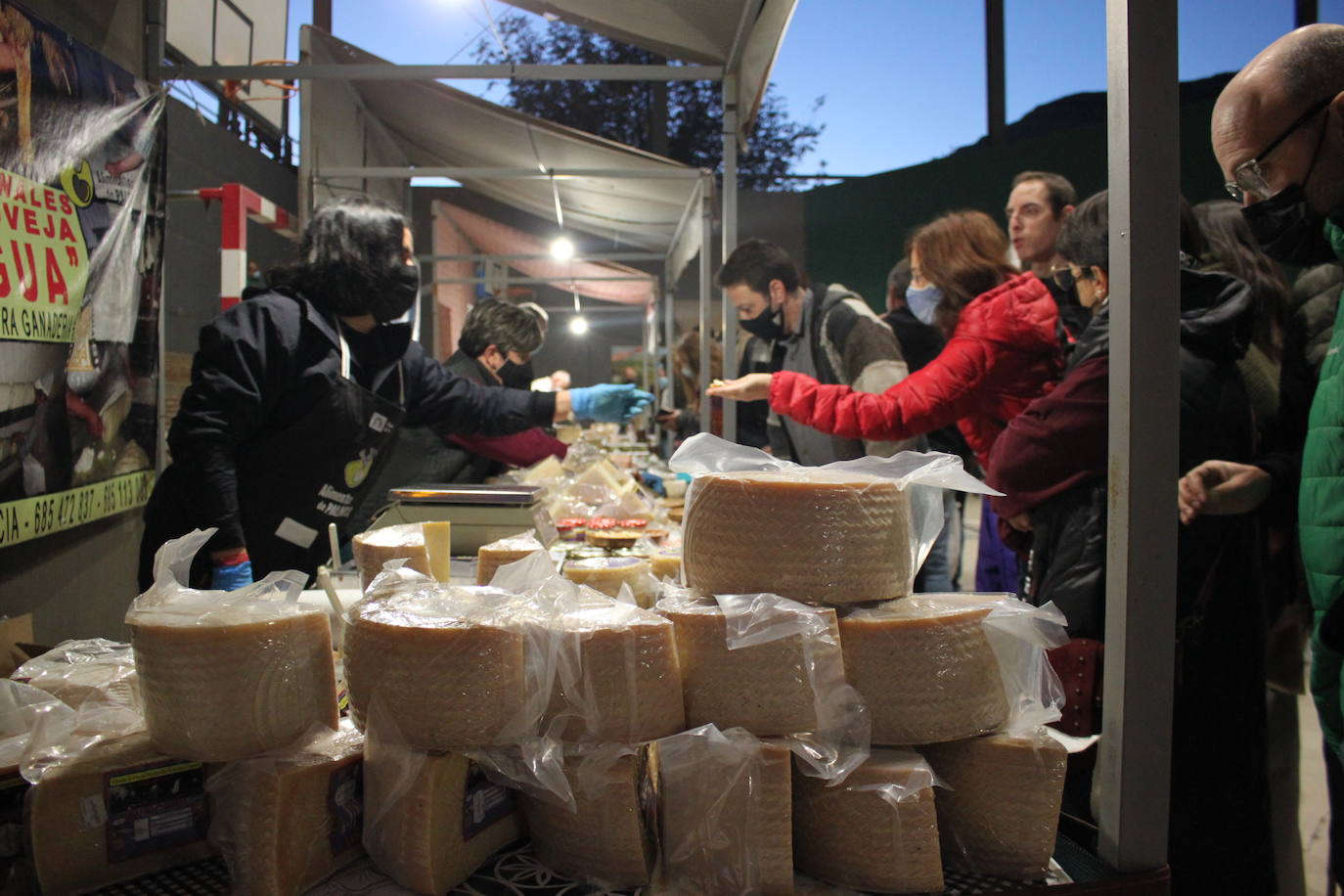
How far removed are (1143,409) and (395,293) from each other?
6.17 feet

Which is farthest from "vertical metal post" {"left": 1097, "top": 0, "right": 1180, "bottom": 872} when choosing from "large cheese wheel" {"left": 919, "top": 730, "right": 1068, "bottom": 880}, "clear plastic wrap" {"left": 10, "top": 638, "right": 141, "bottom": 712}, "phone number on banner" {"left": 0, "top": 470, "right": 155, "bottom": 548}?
"phone number on banner" {"left": 0, "top": 470, "right": 155, "bottom": 548}

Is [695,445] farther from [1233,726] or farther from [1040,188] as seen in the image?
[1040,188]

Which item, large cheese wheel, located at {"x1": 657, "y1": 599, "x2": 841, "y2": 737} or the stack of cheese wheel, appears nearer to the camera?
large cheese wheel, located at {"x1": 657, "y1": 599, "x2": 841, "y2": 737}

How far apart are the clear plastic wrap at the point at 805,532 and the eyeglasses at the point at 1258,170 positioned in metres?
0.91

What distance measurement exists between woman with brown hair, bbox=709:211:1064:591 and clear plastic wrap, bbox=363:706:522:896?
70.2 inches

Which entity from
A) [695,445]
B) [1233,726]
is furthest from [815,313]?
[695,445]

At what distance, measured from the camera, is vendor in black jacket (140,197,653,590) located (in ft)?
6.30

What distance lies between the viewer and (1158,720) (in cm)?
87

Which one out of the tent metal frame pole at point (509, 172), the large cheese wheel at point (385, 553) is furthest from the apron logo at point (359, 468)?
the tent metal frame pole at point (509, 172)

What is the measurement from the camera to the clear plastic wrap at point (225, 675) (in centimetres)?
80

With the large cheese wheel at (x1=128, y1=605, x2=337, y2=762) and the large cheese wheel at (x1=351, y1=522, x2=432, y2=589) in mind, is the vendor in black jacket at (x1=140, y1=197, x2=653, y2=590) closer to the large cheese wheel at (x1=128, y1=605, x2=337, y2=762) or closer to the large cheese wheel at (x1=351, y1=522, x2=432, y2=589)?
the large cheese wheel at (x1=351, y1=522, x2=432, y2=589)

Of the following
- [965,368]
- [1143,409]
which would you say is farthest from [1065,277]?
[1143,409]

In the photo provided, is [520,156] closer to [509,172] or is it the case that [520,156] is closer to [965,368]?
[509,172]

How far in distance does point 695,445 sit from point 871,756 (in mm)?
415
